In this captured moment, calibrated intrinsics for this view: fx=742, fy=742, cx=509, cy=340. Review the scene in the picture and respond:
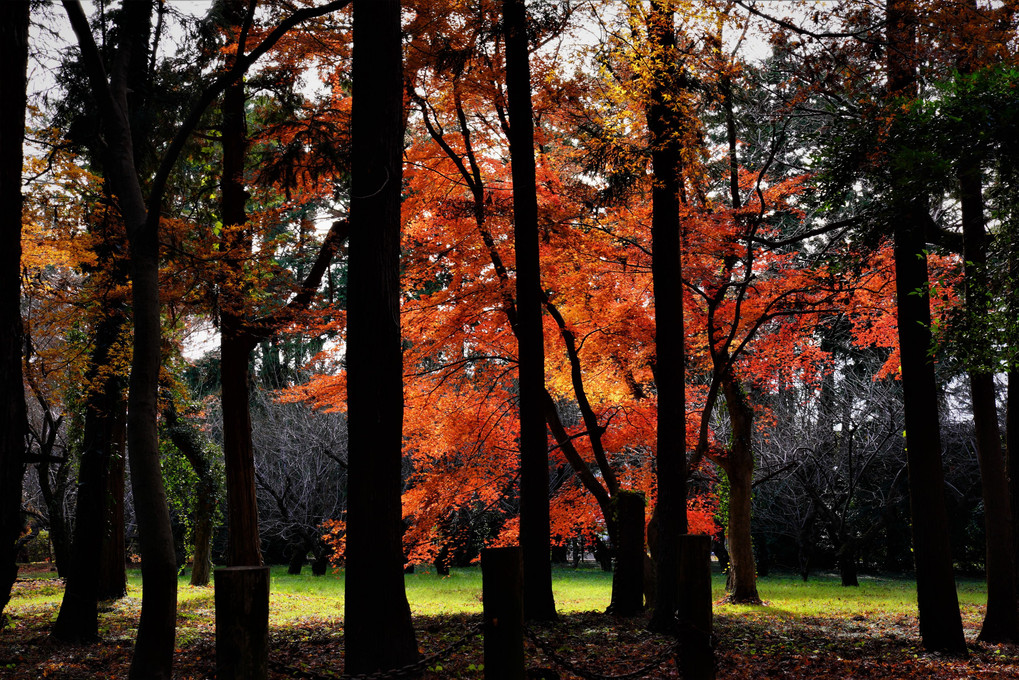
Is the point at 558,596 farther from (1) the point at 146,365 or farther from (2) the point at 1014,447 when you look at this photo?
(1) the point at 146,365

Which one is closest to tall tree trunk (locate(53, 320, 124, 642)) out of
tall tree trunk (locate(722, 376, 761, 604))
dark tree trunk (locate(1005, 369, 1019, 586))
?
tall tree trunk (locate(722, 376, 761, 604))

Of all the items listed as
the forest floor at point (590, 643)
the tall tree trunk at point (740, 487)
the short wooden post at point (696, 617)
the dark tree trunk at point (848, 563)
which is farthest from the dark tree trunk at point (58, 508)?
the dark tree trunk at point (848, 563)

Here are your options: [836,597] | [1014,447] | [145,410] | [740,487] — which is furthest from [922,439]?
[836,597]

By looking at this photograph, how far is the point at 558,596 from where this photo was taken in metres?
19.2

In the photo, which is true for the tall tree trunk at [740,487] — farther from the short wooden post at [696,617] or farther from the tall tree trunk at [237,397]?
the short wooden post at [696,617]

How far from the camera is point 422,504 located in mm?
13641

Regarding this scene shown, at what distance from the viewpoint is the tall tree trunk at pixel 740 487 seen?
610 inches

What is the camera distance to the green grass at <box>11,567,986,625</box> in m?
13.9

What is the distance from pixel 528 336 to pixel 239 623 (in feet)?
25.1

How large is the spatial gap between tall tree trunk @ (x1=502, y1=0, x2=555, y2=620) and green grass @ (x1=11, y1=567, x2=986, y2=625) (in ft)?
7.72

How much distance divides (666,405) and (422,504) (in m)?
5.93

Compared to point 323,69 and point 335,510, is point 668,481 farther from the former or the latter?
point 335,510

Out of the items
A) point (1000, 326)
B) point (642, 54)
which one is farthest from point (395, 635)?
point (642, 54)

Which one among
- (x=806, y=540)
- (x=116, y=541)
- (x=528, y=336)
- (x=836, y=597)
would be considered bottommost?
(x=836, y=597)
